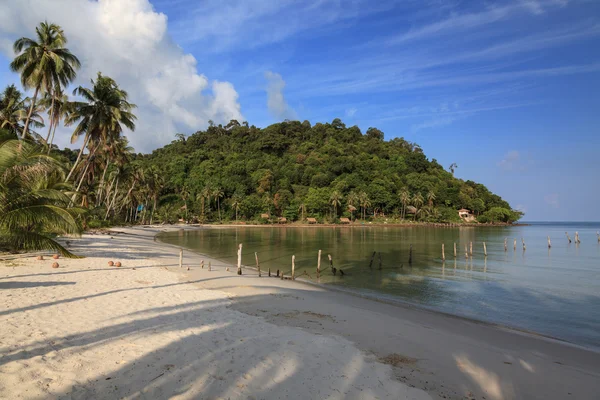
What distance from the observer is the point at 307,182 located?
11662cm

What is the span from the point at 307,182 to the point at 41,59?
93737 mm

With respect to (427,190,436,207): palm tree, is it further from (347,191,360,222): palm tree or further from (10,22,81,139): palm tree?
(10,22,81,139): palm tree

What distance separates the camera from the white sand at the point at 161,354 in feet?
16.4

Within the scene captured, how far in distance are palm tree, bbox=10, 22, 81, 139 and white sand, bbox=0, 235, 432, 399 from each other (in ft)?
74.1

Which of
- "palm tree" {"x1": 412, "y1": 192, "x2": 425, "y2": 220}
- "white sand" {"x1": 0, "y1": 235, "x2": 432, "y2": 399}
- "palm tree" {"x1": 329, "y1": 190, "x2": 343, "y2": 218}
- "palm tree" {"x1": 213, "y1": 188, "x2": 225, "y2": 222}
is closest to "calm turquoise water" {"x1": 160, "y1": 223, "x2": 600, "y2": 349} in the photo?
"white sand" {"x1": 0, "y1": 235, "x2": 432, "y2": 399}

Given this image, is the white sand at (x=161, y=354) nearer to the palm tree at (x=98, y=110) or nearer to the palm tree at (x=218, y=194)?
the palm tree at (x=98, y=110)

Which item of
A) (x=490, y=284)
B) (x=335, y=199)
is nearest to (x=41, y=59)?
(x=490, y=284)

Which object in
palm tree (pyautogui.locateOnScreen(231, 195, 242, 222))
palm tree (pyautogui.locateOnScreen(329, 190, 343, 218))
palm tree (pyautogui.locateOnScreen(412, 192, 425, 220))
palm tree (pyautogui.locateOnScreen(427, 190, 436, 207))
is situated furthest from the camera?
palm tree (pyautogui.locateOnScreen(427, 190, 436, 207))

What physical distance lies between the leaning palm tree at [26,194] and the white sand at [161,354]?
274cm

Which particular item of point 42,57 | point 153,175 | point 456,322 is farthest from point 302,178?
point 456,322

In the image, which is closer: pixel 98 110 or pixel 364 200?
pixel 98 110

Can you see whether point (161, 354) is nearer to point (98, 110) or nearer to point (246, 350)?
point (246, 350)

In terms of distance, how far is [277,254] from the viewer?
106 feet

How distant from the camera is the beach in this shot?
17.1 ft
